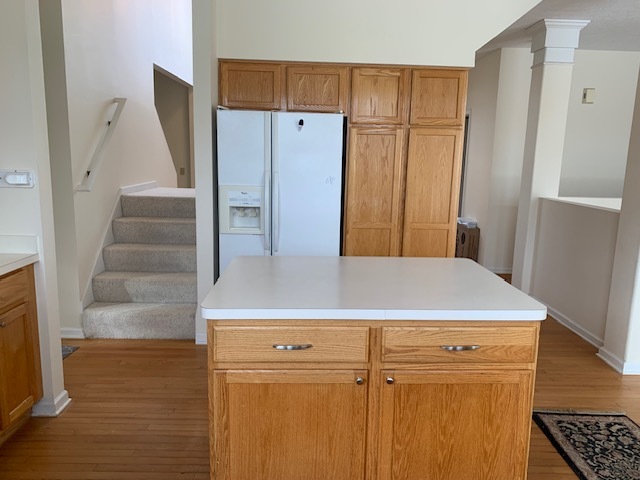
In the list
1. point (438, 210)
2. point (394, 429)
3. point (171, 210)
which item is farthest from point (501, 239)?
point (394, 429)

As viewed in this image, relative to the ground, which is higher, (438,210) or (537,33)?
(537,33)

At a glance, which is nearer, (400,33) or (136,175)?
(400,33)

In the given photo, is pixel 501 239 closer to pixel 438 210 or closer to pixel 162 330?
pixel 438 210

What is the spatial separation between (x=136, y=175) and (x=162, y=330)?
1911mm

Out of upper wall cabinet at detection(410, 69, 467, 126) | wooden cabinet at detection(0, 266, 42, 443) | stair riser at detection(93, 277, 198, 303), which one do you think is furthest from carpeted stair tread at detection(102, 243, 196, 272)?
upper wall cabinet at detection(410, 69, 467, 126)

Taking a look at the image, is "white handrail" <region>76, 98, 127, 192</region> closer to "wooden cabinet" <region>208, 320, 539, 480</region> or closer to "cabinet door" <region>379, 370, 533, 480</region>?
"wooden cabinet" <region>208, 320, 539, 480</region>

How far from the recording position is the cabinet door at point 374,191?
3.73m

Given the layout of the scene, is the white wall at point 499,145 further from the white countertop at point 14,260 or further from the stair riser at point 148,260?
the white countertop at point 14,260

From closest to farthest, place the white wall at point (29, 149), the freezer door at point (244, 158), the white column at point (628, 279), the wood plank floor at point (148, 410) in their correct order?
the wood plank floor at point (148, 410) → the white wall at point (29, 149) → the white column at point (628, 279) → the freezer door at point (244, 158)

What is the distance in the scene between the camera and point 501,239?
228 inches

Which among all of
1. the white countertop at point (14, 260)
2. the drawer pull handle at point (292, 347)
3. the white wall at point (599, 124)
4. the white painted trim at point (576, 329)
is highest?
the white wall at point (599, 124)

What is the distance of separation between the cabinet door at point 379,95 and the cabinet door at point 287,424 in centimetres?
256

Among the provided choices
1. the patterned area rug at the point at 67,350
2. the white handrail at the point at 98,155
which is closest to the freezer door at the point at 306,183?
the white handrail at the point at 98,155

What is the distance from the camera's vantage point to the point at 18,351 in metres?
2.29
